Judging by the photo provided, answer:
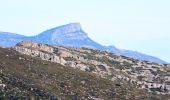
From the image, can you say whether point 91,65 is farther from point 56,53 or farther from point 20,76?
point 20,76

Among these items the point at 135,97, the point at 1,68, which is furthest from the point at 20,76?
the point at 135,97

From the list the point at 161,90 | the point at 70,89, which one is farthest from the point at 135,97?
the point at 161,90

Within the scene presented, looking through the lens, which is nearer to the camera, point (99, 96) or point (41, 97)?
point (41, 97)

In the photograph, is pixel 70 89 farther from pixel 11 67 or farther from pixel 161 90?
pixel 161 90

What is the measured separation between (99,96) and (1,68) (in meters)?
23.4

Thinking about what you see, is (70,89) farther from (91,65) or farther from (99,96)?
(91,65)

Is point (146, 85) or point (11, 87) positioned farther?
point (146, 85)

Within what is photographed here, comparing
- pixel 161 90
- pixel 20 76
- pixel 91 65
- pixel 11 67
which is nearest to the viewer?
pixel 20 76

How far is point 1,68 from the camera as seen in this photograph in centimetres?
12475

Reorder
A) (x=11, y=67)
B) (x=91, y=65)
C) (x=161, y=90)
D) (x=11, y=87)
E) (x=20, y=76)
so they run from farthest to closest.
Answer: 1. (x=91, y=65)
2. (x=161, y=90)
3. (x=11, y=67)
4. (x=20, y=76)
5. (x=11, y=87)

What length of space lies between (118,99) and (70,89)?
11578 mm

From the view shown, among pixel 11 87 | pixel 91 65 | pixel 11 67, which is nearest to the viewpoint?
pixel 11 87

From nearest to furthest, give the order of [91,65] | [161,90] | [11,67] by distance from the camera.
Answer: [11,67] < [161,90] < [91,65]

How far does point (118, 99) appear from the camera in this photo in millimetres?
126312
